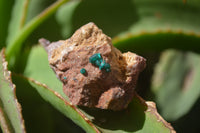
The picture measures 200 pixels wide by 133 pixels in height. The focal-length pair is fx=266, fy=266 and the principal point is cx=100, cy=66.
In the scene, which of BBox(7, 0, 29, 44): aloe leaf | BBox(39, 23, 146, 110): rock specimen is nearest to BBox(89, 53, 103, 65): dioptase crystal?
BBox(39, 23, 146, 110): rock specimen

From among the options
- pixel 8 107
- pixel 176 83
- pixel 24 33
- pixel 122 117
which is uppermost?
pixel 24 33

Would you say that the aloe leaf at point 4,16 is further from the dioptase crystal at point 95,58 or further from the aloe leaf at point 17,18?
the dioptase crystal at point 95,58

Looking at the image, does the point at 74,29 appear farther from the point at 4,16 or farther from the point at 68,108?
the point at 68,108

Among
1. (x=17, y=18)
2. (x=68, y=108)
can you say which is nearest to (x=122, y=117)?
(x=68, y=108)

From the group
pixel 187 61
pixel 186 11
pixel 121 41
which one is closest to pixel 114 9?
pixel 121 41

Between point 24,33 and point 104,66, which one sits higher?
point 24,33

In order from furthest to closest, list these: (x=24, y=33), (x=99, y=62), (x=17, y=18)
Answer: (x=17, y=18) → (x=24, y=33) → (x=99, y=62)
